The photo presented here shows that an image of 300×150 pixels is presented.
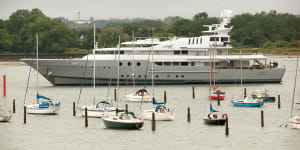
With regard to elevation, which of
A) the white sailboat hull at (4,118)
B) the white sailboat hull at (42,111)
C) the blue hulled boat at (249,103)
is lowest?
the white sailboat hull at (4,118)

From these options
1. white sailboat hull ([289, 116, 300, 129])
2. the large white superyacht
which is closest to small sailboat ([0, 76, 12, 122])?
the large white superyacht

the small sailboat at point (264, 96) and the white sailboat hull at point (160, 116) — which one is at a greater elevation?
the small sailboat at point (264, 96)

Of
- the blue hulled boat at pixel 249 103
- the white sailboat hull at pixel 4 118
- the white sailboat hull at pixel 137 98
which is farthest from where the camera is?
the white sailboat hull at pixel 137 98

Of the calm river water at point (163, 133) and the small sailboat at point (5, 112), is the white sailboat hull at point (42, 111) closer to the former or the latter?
the calm river water at point (163, 133)

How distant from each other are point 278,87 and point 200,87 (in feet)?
28.8

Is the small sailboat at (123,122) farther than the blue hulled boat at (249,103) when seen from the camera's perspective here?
No

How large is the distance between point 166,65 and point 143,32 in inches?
2713

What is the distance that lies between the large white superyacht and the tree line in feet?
160

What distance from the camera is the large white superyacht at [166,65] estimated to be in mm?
70750

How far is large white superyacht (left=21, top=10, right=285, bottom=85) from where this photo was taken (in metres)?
70.8

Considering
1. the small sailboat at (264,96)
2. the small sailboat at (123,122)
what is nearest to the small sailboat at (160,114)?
the small sailboat at (123,122)

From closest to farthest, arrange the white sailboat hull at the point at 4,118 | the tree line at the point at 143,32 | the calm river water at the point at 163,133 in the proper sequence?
the calm river water at the point at 163,133 < the white sailboat hull at the point at 4,118 < the tree line at the point at 143,32

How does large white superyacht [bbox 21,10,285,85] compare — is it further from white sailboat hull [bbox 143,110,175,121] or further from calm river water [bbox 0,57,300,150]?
white sailboat hull [bbox 143,110,175,121]

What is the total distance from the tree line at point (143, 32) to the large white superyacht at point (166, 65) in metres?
48.6
